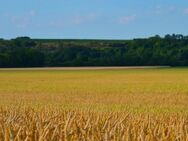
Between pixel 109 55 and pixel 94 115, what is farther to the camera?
pixel 109 55

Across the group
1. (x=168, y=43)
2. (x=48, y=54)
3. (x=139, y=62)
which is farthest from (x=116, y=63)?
(x=168, y=43)

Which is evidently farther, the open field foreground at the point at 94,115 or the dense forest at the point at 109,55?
the dense forest at the point at 109,55

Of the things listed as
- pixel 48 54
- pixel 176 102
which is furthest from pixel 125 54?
pixel 176 102

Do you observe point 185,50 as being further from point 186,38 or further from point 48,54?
point 48,54

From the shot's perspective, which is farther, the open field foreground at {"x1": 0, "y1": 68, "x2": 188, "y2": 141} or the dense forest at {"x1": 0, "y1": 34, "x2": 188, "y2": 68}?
the dense forest at {"x1": 0, "y1": 34, "x2": 188, "y2": 68}

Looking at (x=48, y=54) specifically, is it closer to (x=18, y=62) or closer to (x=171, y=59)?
(x=18, y=62)

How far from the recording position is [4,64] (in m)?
81.3

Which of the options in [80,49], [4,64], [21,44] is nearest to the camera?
[4,64]

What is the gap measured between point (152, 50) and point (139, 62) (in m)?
10.1

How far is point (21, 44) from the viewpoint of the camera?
10662 cm

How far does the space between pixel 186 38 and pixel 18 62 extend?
3468cm

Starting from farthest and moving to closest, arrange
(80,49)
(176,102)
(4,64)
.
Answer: (80,49) → (4,64) → (176,102)

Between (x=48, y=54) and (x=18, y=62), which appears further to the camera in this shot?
(x=48, y=54)

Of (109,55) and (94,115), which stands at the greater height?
(94,115)
